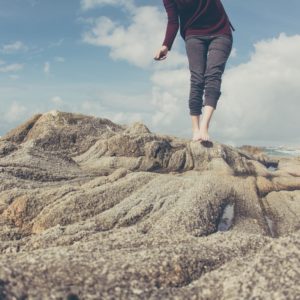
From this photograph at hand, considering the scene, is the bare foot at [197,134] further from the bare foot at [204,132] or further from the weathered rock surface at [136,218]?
the weathered rock surface at [136,218]

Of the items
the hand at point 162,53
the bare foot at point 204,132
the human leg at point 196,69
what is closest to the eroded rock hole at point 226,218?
the bare foot at point 204,132

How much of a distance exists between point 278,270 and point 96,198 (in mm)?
6379

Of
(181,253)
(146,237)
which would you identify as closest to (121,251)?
(181,253)

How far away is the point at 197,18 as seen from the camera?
41.3 ft

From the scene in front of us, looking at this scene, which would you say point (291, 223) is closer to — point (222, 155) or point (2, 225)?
point (222, 155)

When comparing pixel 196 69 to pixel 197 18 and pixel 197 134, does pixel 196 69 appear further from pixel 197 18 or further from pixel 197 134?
pixel 197 134

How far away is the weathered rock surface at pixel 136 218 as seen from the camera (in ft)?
17.2

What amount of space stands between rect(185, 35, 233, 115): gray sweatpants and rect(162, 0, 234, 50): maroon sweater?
7.3 inches

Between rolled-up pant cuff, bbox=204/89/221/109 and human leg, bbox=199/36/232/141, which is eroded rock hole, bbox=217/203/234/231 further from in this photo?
rolled-up pant cuff, bbox=204/89/221/109

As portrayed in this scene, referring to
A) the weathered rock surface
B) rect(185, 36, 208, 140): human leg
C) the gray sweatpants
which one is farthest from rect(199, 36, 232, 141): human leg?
the weathered rock surface

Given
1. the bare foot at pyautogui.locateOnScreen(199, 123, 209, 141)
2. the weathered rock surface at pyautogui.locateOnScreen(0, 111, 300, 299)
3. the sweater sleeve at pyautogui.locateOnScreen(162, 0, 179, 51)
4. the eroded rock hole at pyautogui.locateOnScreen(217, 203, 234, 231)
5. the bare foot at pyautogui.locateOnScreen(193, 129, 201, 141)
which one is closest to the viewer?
the weathered rock surface at pyautogui.locateOnScreen(0, 111, 300, 299)

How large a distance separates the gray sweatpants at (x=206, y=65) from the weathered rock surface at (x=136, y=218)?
2167 millimetres

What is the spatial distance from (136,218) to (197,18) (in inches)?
220

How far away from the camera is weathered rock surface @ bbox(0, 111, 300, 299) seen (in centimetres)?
525
